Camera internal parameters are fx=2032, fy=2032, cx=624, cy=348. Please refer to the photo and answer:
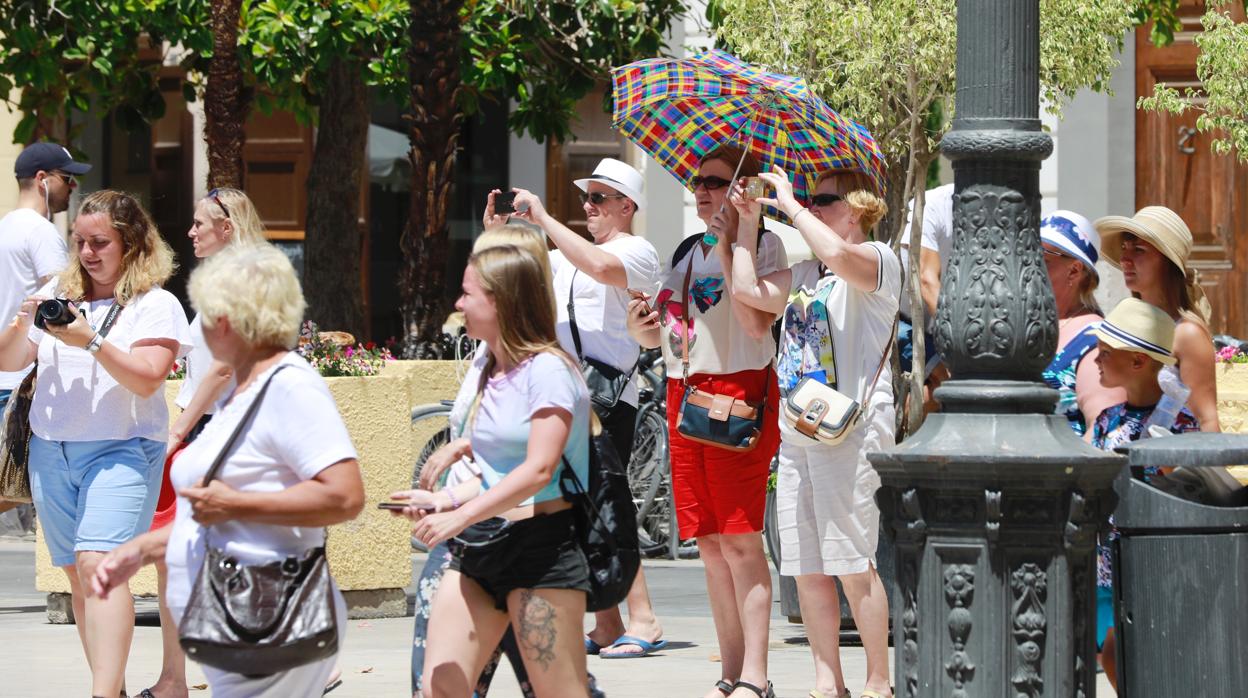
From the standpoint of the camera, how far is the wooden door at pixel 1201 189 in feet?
57.4

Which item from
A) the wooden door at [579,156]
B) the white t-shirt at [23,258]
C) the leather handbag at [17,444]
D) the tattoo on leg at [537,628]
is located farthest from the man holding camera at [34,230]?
the wooden door at [579,156]

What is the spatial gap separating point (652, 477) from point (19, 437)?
5.37 metres

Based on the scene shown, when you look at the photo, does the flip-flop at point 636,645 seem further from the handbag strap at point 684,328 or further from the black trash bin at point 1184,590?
the black trash bin at point 1184,590

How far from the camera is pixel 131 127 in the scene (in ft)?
53.3

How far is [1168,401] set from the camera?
5.79 m

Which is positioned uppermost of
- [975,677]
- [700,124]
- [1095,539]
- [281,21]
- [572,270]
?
[281,21]

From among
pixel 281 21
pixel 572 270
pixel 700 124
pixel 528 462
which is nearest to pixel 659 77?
pixel 700 124

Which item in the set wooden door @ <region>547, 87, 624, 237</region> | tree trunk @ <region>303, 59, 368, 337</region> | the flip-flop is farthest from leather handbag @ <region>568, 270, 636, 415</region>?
wooden door @ <region>547, 87, 624, 237</region>

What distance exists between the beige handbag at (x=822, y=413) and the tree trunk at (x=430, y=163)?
699 centimetres

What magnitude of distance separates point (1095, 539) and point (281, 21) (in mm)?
10253

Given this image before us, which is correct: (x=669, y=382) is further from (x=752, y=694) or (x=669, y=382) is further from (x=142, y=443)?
(x=142, y=443)

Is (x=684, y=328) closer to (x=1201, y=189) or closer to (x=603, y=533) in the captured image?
(x=603, y=533)

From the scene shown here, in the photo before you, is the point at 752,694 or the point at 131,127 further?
the point at 131,127

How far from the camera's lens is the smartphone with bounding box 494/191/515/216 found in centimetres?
718
